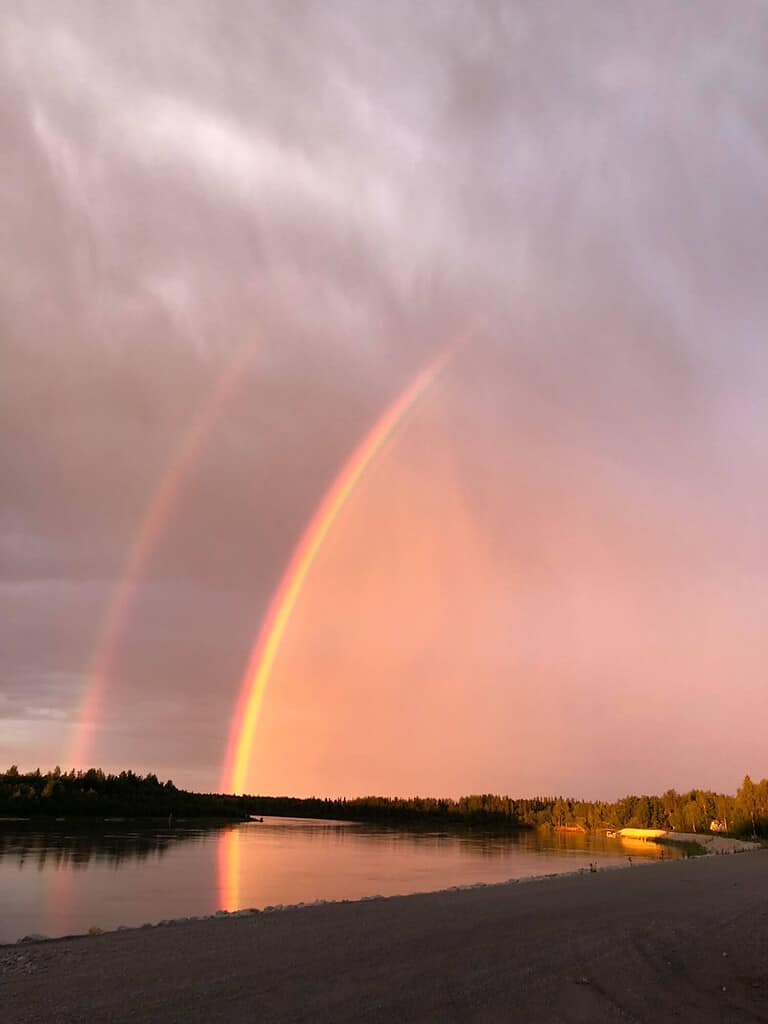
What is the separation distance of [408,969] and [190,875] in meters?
47.6

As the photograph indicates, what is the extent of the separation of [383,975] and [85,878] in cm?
4638

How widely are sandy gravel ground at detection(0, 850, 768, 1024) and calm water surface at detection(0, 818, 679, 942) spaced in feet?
49.1

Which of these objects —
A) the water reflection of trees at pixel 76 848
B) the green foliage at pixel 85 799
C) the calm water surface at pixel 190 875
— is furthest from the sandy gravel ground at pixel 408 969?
the green foliage at pixel 85 799

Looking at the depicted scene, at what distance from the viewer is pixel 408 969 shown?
13297mm

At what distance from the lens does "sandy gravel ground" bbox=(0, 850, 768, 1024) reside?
Result: 1065cm

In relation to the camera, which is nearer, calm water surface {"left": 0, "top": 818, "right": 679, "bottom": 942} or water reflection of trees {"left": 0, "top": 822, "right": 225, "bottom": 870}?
A: calm water surface {"left": 0, "top": 818, "right": 679, "bottom": 942}

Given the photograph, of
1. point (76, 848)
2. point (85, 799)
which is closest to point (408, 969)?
point (76, 848)

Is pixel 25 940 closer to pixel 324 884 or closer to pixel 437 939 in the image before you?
pixel 437 939

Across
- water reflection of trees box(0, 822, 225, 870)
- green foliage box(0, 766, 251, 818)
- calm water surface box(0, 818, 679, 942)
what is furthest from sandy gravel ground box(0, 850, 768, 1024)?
green foliage box(0, 766, 251, 818)

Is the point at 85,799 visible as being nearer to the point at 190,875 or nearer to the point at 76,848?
the point at 76,848

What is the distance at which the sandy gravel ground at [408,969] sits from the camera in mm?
10648

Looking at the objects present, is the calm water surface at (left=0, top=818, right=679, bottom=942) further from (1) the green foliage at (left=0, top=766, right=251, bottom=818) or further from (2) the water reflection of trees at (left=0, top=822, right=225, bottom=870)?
(1) the green foliage at (left=0, top=766, right=251, bottom=818)

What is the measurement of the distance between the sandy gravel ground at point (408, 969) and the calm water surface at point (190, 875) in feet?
49.1

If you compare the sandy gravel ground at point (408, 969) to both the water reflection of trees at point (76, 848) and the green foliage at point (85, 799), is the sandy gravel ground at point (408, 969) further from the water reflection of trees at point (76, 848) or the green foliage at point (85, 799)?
the green foliage at point (85, 799)
